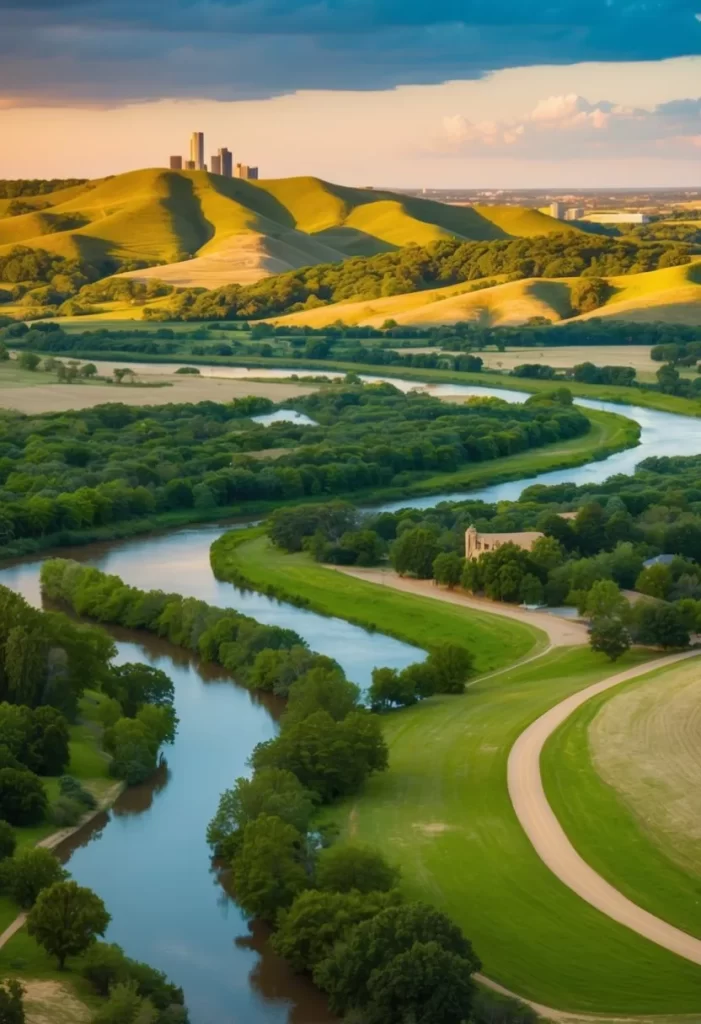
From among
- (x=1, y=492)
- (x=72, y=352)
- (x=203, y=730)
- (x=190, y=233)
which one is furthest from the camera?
(x=190, y=233)

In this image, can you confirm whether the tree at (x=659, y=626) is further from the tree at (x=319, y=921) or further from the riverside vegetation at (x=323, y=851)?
the tree at (x=319, y=921)

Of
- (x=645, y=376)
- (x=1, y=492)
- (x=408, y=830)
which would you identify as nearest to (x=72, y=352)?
(x=645, y=376)

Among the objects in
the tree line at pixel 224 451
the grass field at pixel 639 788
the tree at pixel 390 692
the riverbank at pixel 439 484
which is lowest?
the riverbank at pixel 439 484

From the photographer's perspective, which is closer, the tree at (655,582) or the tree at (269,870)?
the tree at (269,870)

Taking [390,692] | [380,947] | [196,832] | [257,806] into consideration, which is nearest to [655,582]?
[390,692]

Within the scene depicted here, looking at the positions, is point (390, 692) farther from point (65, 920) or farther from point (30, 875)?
point (65, 920)

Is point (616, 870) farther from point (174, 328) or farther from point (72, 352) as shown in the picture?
point (174, 328)

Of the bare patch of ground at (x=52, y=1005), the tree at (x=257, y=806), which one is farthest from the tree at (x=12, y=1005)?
the tree at (x=257, y=806)
